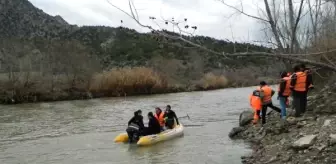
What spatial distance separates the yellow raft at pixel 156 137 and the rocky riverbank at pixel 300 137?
224 cm

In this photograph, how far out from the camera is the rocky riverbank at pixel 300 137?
8164 mm

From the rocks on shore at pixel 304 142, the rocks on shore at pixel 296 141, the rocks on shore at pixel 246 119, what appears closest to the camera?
the rocks on shore at pixel 296 141

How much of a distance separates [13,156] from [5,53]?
88.5 feet

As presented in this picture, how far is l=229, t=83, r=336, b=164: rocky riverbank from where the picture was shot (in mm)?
8164

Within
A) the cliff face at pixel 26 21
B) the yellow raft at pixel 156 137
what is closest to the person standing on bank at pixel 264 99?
the yellow raft at pixel 156 137

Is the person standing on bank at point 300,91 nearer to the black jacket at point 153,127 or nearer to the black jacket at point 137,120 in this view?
the black jacket at point 153,127

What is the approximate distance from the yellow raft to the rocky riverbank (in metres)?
2.24

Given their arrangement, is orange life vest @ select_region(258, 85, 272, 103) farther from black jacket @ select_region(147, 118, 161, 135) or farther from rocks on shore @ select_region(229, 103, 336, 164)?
black jacket @ select_region(147, 118, 161, 135)

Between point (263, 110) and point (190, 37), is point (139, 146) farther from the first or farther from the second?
point (190, 37)

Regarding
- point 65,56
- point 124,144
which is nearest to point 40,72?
point 65,56

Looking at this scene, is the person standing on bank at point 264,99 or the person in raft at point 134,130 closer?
the person standing on bank at point 264,99

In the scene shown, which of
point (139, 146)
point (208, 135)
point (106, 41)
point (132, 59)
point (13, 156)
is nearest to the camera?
point (13, 156)

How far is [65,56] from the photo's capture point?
134 ft

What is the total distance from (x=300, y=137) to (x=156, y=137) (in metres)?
5.99
